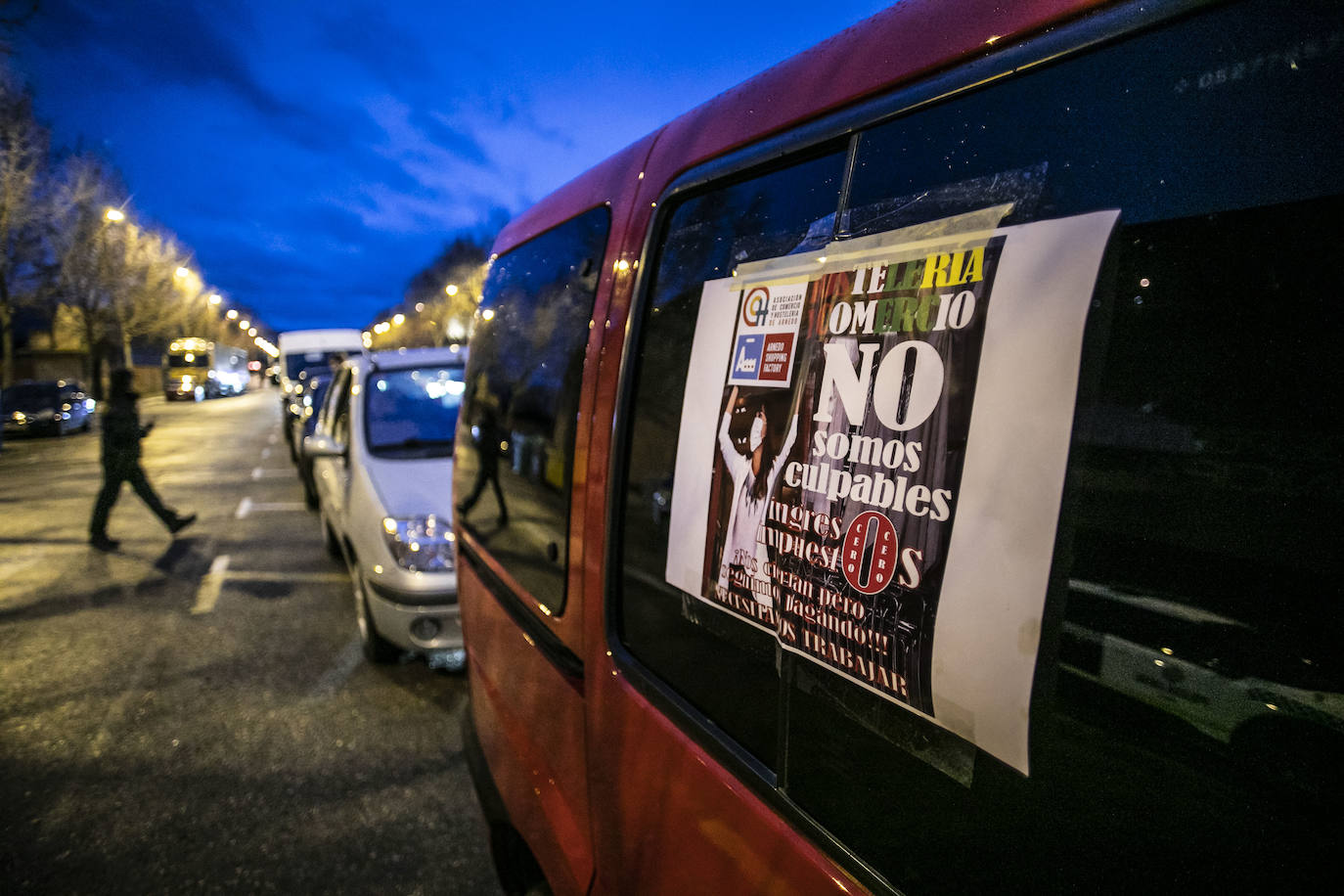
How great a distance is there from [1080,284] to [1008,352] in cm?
9

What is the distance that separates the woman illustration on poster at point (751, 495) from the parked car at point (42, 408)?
25.4m

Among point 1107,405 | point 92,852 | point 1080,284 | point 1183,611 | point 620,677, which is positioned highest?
point 1080,284

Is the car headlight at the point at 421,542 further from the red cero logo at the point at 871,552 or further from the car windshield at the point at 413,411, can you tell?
the red cero logo at the point at 871,552

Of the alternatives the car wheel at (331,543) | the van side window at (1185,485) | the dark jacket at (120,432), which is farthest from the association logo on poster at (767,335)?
the dark jacket at (120,432)

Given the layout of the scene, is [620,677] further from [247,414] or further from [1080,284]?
[247,414]

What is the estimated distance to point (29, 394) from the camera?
20.2 meters

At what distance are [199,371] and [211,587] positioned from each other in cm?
4680

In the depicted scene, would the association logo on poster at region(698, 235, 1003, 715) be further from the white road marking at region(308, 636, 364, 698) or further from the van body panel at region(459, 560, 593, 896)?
the white road marking at region(308, 636, 364, 698)

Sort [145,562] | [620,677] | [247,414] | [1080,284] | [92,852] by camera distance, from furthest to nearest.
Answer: [247,414]
[145,562]
[92,852]
[620,677]
[1080,284]

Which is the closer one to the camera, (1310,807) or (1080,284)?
(1310,807)

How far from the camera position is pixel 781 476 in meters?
0.99

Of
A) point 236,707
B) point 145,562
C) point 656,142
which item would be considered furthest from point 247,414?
point 656,142

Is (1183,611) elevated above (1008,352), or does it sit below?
below

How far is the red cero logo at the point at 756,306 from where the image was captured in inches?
41.7
